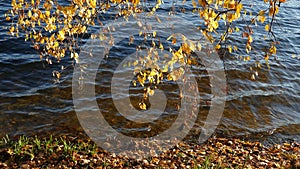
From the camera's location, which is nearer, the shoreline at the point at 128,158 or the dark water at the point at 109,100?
the shoreline at the point at 128,158

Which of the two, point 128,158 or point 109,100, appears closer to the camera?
point 128,158

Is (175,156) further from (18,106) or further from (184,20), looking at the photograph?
(184,20)

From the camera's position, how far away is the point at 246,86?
9.41 meters

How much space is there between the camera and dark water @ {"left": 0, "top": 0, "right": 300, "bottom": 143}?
7.40 m

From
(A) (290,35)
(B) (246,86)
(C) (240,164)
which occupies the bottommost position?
(C) (240,164)

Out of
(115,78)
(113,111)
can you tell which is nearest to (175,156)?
(113,111)

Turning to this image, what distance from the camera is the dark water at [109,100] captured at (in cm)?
740

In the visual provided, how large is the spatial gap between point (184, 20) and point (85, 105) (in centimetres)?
643

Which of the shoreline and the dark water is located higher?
the dark water

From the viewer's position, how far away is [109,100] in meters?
8.20

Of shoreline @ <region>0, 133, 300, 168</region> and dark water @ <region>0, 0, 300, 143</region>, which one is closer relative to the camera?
shoreline @ <region>0, 133, 300, 168</region>

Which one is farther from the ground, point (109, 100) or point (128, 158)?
point (109, 100)

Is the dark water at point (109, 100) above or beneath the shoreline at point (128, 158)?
above

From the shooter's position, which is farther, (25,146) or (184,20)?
(184,20)
